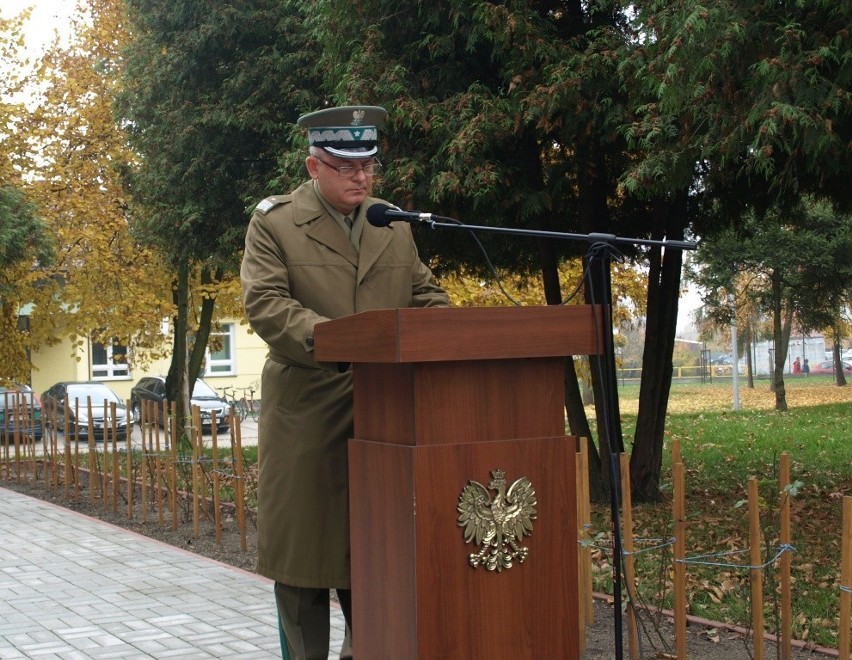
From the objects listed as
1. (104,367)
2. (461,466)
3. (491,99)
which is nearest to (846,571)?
(461,466)

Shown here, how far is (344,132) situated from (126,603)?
4733 mm

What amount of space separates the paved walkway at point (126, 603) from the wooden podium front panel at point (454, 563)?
299 cm

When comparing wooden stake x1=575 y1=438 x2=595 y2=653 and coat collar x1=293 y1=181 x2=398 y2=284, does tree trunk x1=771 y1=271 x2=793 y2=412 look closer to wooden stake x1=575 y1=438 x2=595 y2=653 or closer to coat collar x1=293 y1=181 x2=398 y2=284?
wooden stake x1=575 y1=438 x2=595 y2=653

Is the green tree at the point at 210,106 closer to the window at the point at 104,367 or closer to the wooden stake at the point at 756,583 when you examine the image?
the wooden stake at the point at 756,583

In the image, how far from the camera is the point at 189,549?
10.1 metres

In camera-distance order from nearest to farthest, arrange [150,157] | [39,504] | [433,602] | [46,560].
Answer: [433,602] < [46,560] < [39,504] < [150,157]

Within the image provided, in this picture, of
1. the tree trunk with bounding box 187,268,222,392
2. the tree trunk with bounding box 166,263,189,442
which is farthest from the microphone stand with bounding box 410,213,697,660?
the tree trunk with bounding box 187,268,222,392

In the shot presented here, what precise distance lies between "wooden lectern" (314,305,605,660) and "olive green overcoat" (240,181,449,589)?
2.10 ft

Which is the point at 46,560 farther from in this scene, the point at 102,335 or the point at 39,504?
the point at 102,335

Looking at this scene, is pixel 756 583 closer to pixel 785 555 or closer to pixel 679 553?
pixel 785 555

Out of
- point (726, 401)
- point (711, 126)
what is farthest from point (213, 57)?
point (726, 401)

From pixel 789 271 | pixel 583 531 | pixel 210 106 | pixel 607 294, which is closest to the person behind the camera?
pixel 607 294

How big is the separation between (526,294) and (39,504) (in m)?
10.6

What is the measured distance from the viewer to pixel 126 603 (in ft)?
24.8
